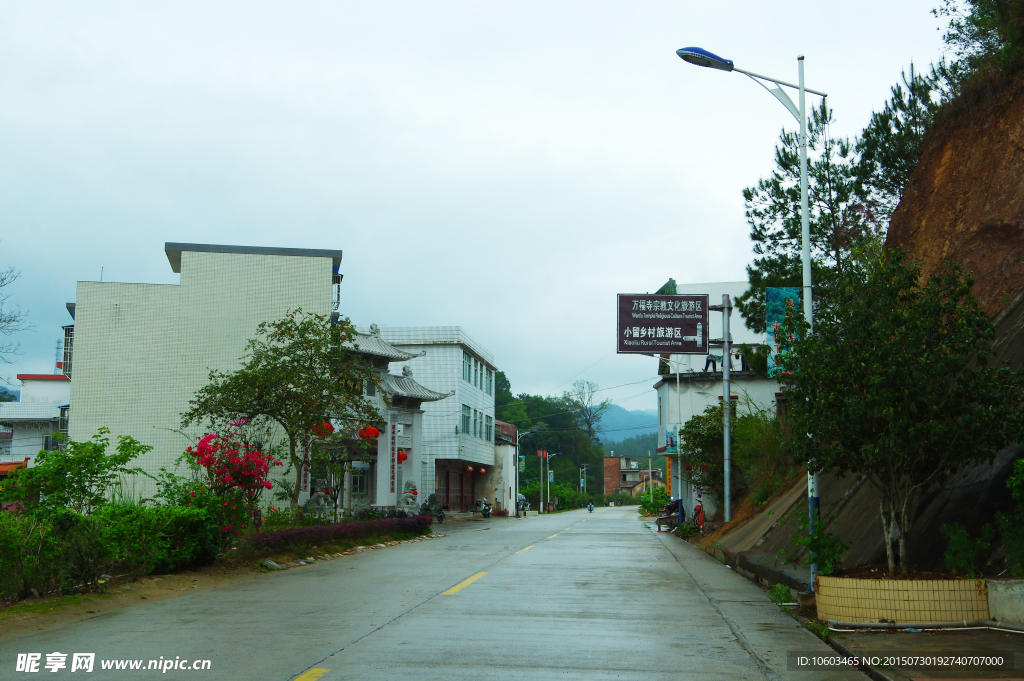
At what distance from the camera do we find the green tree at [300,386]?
22.5 metres

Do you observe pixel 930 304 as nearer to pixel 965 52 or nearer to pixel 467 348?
pixel 965 52

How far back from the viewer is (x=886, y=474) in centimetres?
901

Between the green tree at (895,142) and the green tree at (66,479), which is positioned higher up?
the green tree at (895,142)

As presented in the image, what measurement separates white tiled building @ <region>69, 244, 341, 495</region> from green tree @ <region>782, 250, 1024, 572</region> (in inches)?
1106

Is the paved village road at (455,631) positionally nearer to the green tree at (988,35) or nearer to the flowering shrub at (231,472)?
the flowering shrub at (231,472)

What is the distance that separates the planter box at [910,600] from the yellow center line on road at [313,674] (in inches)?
205

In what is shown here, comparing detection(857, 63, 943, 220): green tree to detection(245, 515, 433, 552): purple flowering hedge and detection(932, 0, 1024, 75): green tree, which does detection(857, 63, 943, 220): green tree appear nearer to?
detection(932, 0, 1024, 75): green tree

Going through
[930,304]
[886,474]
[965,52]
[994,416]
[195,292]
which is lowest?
[886,474]

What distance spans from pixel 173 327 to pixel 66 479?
977 inches

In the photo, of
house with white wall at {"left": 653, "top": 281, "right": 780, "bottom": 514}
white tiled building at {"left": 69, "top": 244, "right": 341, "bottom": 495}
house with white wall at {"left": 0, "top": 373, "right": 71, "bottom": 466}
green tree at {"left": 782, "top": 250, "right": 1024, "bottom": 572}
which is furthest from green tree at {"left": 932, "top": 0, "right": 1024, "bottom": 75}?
house with white wall at {"left": 0, "top": 373, "right": 71, "bottom": 466}

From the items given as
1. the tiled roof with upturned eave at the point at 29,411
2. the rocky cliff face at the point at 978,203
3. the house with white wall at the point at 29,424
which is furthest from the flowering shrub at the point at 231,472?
the tiled roof with upturned eave at the point at 29,411

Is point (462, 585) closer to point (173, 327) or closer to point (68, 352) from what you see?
point (173, 327)

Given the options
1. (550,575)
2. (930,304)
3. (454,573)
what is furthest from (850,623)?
(454,573)

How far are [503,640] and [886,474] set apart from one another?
14.3ft
